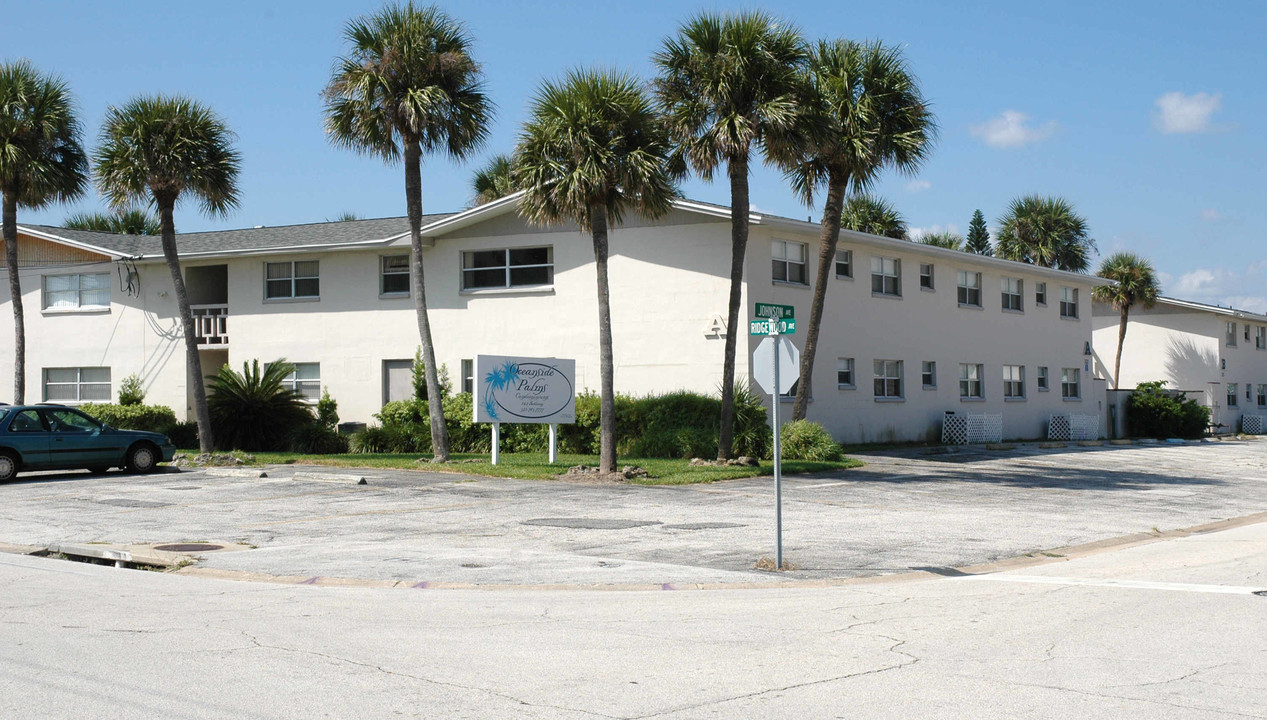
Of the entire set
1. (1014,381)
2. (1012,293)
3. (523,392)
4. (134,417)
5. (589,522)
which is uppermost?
(1012,293)

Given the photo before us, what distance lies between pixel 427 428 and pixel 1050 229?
34348 millimetres

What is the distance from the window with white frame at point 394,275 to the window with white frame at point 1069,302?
2374 centimetres

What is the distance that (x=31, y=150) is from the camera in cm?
2872

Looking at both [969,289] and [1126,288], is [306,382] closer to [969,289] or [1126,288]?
[969,289]

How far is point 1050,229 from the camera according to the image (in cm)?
5356

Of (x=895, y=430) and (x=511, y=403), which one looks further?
(x=895, y=430)

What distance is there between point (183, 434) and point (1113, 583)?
92.3 feet

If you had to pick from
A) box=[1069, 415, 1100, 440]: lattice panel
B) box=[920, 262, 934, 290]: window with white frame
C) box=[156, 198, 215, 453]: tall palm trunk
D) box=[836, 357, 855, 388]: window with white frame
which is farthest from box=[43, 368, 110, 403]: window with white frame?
box=[1069, 415, 1100, 440]: lattice panel

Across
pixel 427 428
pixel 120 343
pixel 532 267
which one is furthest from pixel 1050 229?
pixel 120 343

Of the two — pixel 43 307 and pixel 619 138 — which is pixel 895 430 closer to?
pixel 619 138

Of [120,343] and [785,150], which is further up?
[785,150]

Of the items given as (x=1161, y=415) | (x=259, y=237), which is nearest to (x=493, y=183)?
(x=259, y=237)

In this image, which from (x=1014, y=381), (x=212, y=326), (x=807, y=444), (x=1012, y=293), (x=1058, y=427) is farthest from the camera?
(x=1058, y=427)

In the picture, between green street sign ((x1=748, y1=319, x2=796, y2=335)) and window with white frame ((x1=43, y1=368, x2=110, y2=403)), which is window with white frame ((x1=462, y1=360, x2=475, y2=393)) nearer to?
window with white frame ((x1=43, y1=368, x2=110, y2=403))
